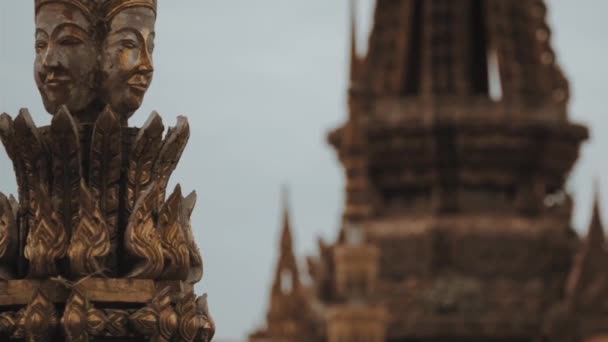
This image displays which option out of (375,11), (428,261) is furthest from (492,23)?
(428,261)

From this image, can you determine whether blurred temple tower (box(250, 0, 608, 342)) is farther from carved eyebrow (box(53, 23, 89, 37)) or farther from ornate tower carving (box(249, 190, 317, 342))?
carved eyebrow (box(53, 23, 89, 37))

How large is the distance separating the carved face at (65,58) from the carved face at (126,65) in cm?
7

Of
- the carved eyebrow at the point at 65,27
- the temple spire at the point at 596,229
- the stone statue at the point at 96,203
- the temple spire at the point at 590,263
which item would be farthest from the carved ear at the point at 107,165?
the temple spire at the point at 596,229

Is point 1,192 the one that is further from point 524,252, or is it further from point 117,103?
point 524,252

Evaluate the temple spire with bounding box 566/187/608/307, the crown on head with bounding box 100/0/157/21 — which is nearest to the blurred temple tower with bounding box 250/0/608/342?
the temple spire with bounding box 566/187/608/307

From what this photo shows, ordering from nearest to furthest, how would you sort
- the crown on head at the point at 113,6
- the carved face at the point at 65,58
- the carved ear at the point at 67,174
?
1. the carved ear at the point at 67,174
2. the carved face at the point at 65,58
3. the crown on head at the point at 113,6

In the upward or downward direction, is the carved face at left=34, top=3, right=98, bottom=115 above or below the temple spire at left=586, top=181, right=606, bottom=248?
above

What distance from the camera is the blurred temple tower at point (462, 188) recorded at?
82.8 m

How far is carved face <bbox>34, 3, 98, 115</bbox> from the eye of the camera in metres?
9.32

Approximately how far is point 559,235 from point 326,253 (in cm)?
1021

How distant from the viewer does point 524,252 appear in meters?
86.6

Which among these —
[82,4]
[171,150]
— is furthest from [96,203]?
[82,4]

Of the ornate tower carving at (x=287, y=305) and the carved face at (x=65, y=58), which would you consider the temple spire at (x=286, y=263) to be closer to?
the ornate tower carving at (x=287, y=305)

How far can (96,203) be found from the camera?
9156 mm
